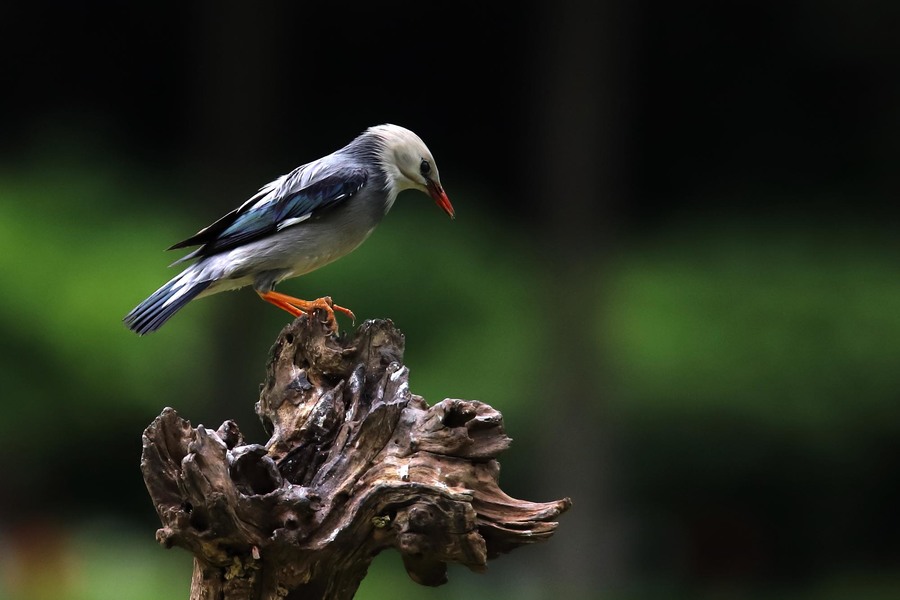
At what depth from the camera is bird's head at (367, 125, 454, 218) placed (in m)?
4.82

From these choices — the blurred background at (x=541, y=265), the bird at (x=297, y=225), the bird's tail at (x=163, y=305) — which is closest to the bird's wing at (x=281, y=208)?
the bird at (x=297, y=225)

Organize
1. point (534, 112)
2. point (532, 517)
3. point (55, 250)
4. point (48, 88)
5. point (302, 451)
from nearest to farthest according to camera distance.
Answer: point (532, 517), point (302, 451), point (55, 250), point (534, 112), point (48, 88)

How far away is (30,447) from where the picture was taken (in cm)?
991

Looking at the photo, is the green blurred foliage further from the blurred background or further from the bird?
the bird

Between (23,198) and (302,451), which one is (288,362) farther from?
(23,198)

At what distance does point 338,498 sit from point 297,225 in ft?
4.43

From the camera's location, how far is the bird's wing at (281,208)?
4.59 m

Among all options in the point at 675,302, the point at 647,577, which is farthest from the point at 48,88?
the point at 647,577

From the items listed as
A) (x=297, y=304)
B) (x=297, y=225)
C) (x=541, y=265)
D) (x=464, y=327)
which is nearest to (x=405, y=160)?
(x=297, y=225)

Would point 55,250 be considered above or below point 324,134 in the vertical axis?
below

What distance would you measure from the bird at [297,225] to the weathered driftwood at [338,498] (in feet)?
2.91

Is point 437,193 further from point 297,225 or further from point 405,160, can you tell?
point 297,225

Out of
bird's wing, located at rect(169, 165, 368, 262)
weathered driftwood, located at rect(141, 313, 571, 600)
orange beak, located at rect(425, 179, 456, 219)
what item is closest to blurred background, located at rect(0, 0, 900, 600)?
orange beak, located at rect(425, 179, 456, 219)

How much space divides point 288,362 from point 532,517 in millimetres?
927
